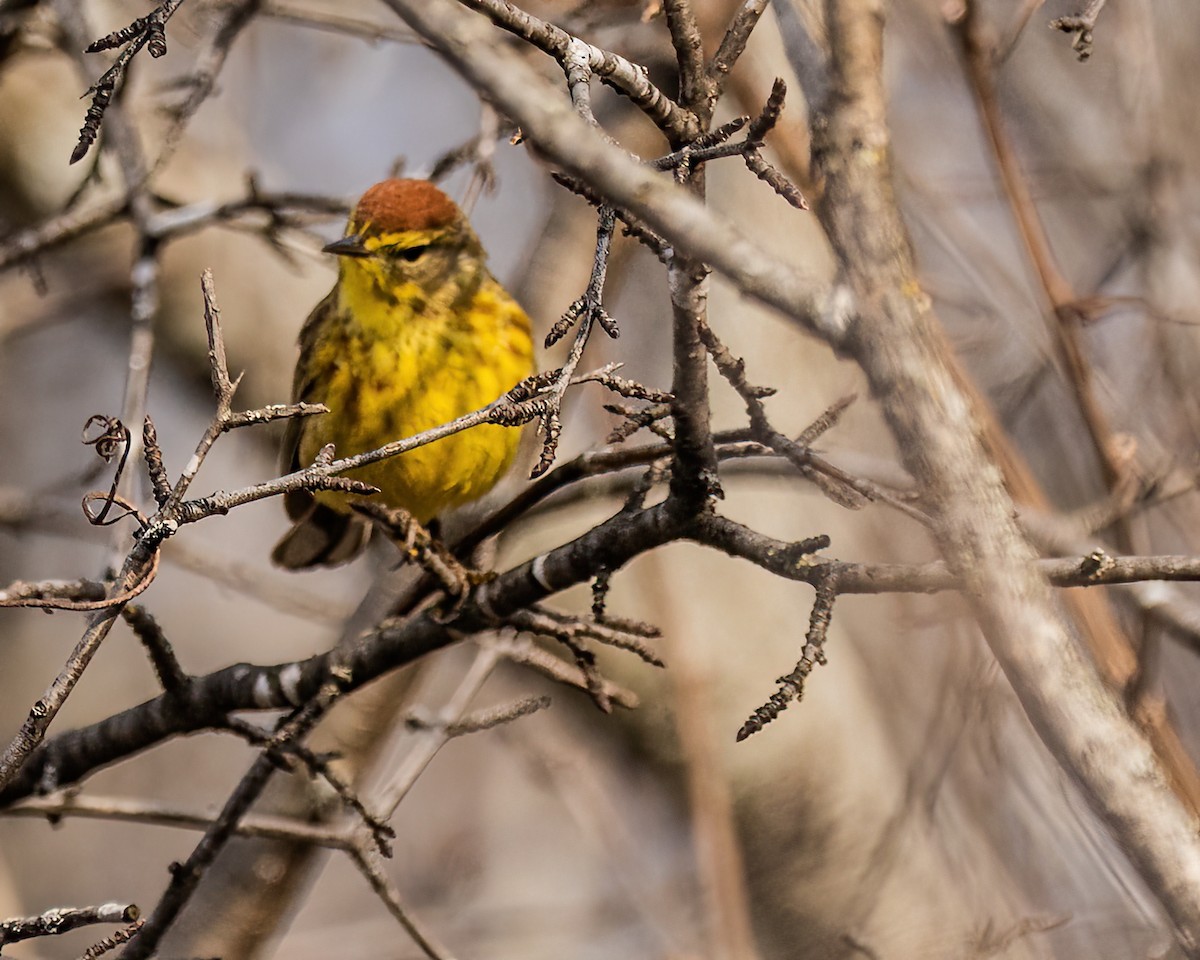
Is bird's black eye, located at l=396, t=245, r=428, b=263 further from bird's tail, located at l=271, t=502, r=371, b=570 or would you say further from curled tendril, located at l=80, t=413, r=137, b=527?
curled tendril, located at l=80, t=413, r=137, b=527

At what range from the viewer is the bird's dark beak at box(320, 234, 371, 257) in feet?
13.0

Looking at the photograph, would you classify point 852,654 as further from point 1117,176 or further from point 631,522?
point 631,522

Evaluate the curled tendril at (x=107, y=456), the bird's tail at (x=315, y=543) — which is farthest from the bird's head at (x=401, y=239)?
the curled tendril at (x=107, y=456)

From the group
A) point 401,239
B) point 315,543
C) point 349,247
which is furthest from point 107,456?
point 315,543

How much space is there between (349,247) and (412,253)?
0.25 metres

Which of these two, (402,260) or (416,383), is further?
(402,260)

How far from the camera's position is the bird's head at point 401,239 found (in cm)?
411

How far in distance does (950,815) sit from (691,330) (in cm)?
262

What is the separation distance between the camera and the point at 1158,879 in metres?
1.01

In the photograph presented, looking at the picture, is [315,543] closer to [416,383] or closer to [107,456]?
[416,383]

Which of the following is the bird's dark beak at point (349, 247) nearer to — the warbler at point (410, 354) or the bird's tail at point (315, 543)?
the warbler at point (410, 354)

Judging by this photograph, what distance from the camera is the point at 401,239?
13.6 feet

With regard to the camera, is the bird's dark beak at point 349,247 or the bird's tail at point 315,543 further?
the bird's tail at point 315,543

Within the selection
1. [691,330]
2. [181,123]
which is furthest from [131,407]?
[691,330]
